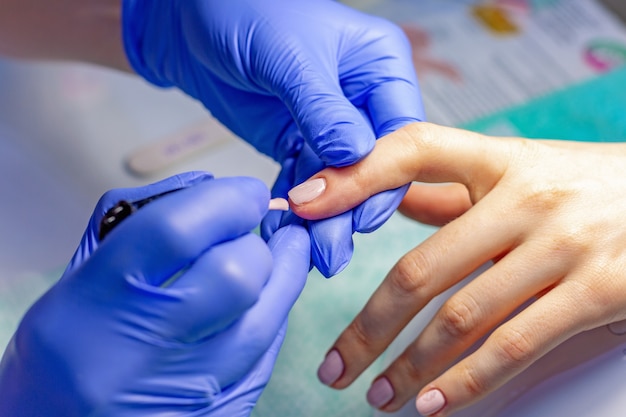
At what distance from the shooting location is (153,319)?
1.76ft

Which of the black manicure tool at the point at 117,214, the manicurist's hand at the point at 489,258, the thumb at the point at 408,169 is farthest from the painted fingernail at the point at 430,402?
the black manicure tool at the point at 117,214

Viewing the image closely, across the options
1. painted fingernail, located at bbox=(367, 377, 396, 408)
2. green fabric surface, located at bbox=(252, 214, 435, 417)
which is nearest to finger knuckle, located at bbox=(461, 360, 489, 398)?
painted fingernail, located at bbox=(367, 377, 396, 408)

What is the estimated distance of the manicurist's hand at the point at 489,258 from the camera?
27.4 inches

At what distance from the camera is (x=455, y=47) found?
4.81 feet

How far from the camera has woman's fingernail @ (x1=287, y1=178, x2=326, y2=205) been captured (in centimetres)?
69

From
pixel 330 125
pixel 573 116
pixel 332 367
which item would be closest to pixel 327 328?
pixel 332 367

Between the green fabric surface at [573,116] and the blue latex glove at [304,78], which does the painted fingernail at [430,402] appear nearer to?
the blue latex glove at [304,78]

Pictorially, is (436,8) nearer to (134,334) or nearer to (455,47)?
(455,47)

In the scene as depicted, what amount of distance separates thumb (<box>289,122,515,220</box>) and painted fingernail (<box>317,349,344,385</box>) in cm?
21

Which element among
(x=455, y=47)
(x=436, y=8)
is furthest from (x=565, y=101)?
(x=436, y=8)

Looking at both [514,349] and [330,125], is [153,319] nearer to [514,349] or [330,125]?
[330,125]

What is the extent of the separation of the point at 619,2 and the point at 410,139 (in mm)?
1167

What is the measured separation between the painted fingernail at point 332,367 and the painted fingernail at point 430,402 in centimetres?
12

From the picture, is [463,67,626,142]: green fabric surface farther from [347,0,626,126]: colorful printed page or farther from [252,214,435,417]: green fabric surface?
[252,214,435,417]: green fabric surface
